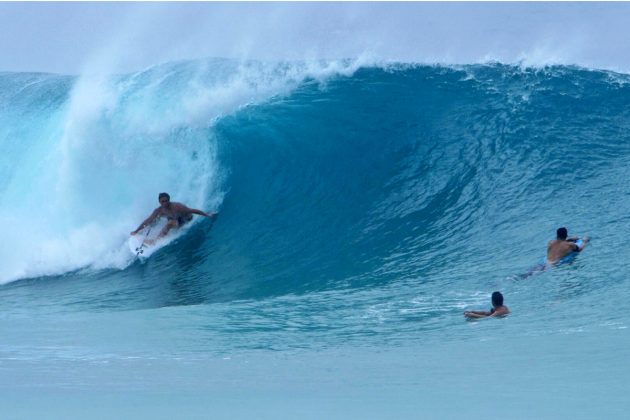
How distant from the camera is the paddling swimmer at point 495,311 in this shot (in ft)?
26.8

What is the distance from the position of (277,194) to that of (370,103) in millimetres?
2363

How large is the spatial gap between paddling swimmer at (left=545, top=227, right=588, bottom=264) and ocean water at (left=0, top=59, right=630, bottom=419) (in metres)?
0.22

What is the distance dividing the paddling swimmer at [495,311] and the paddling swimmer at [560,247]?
1.54 meters

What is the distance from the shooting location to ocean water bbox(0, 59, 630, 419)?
6.23m

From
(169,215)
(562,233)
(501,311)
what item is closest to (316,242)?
(169,215)

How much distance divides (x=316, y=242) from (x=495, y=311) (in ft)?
13.9

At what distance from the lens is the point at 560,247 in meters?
9.77

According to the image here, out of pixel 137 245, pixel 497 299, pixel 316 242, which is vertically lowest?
pixel 497 299

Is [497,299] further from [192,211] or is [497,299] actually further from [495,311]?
[192,211]

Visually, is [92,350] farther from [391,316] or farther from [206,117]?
[206,117]

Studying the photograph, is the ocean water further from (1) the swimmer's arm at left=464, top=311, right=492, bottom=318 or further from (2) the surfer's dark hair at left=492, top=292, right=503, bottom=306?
(2) the surfer's dark hair at left=492, top=292, right=503, bottom=306

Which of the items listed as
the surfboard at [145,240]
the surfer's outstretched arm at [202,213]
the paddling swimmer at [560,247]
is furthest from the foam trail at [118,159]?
the paddling swimmer at [560,247]

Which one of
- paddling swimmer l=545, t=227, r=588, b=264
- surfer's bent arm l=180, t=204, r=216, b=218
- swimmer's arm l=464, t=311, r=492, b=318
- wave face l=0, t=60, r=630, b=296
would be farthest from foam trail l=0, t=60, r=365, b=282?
swimmer's arm l=464, t=311, r=492, b=318

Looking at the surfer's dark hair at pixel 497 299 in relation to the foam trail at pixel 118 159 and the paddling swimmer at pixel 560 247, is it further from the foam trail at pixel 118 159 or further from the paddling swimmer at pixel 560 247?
the foam trail at pixel 118 159
